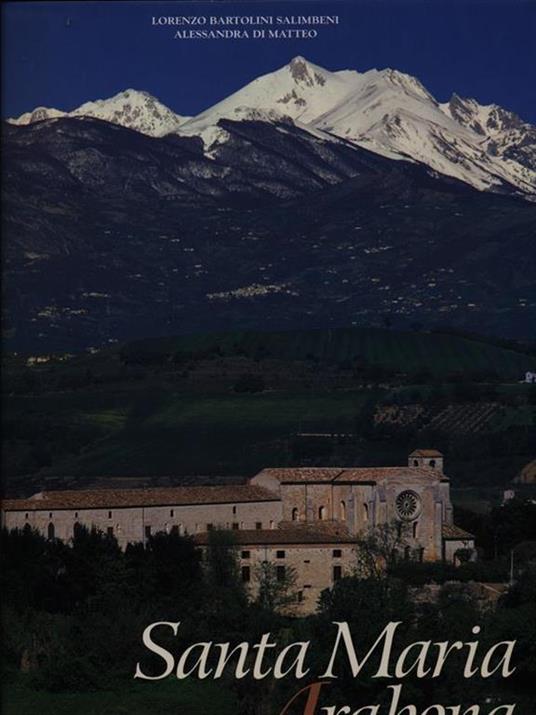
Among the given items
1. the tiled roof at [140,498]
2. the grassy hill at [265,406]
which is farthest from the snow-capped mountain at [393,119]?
the tiled roof at [140,498]

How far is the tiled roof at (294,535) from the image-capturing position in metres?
50.2

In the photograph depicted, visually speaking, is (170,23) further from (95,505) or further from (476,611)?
(95,505)

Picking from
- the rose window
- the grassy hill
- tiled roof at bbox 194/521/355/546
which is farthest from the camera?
the grassy hill

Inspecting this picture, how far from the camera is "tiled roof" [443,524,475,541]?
53.3 meters

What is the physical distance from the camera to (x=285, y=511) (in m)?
54.2

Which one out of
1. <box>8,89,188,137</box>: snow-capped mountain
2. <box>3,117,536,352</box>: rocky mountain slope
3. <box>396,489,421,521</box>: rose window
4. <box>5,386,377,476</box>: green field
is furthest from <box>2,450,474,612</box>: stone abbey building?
<box>3,117,536,352</box>: rocky mountain slope

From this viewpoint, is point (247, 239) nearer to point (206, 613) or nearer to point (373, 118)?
point (373, 118)

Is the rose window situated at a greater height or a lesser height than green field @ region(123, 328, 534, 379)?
lesser

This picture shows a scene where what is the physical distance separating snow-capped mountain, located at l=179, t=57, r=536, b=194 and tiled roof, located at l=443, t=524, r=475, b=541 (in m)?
11.0

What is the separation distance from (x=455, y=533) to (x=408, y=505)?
1.26 m

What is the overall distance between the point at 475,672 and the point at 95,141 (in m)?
63.9

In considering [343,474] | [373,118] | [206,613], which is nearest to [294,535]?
[343,474]

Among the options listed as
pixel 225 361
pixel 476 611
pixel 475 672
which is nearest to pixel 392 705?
pixel 475 672

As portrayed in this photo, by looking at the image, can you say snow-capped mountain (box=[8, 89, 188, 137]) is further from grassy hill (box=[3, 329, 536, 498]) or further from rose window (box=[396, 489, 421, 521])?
rose window (box=[396, 489, 421, 521])
